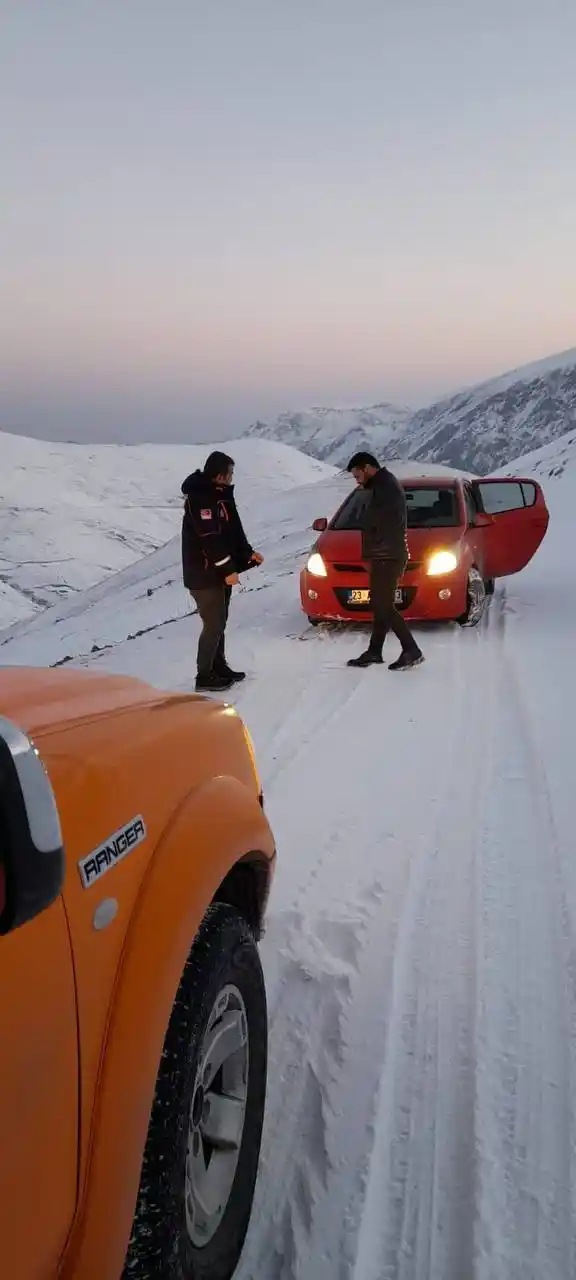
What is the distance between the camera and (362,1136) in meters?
2.35

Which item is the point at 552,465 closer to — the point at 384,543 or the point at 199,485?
the point at 384,543

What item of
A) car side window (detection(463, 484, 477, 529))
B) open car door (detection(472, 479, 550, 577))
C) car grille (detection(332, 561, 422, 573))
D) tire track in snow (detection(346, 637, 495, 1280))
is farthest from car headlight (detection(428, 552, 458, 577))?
tire track in snow (detection(346, 637, 495, 1280))

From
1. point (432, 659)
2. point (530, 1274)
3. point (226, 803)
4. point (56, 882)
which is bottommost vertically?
point (530, 1274)

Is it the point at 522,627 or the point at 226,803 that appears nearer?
the point at 226,803

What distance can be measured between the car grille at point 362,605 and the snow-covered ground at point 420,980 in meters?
1.64

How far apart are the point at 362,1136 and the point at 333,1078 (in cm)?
23

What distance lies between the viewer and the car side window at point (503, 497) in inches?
394

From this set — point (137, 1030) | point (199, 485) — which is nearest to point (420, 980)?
point (137, 1030)

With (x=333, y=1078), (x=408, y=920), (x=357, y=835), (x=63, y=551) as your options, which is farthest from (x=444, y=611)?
(x=63, y=551)

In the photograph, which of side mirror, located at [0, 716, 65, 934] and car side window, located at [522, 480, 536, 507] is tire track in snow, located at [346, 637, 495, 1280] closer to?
side mirror, located at [0, 716, 65, 934]

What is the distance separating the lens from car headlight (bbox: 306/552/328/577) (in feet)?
28.5

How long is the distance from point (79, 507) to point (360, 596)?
526 ft

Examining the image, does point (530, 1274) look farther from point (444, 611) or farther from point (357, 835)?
point (444, 611)

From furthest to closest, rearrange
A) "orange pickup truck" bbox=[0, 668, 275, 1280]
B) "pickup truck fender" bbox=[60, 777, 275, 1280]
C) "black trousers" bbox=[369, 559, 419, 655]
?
"black trousers" bbox=[369, 559, 419, 655] → "pickup truck fender" bbox=[60, 777, 275, 1280] → "orange pickup truck" bbox=[0, 668, 275, 1280]
